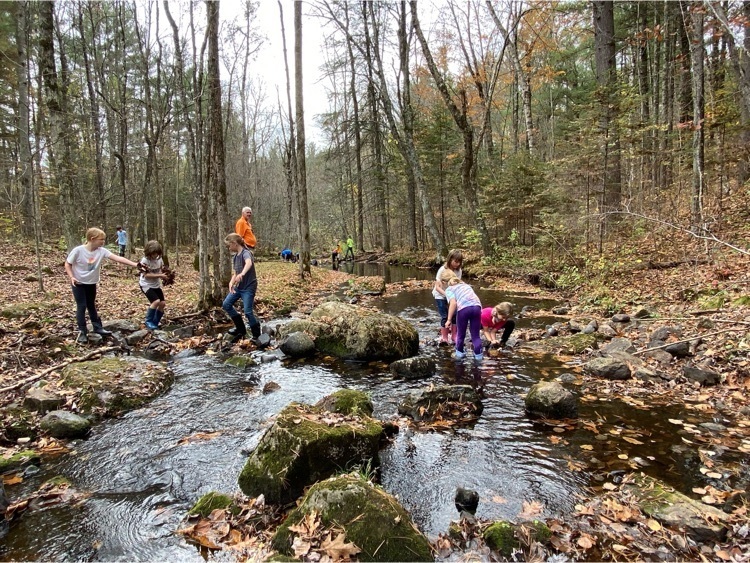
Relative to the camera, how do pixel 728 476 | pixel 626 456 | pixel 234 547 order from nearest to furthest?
1. pixel 234 547
2. pixel 728 476
3. pixel 626 456

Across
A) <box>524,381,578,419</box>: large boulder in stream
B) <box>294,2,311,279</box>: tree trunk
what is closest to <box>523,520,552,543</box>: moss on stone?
<box>524,381,578,419</box>: large boulder in stream

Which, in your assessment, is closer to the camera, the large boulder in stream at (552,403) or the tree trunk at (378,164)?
the large boulder in stream at (552,403)

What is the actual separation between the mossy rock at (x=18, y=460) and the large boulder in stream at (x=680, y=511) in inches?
229

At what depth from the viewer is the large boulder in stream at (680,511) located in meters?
2.95

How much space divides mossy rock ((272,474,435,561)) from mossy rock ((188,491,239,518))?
0.77 metres

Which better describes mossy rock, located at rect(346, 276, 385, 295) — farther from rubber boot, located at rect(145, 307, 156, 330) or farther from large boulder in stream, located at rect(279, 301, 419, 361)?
rubber boot, located at rect(145, 307, 156, 330)

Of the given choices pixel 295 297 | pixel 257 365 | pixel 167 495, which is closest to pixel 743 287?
pixel 257 365

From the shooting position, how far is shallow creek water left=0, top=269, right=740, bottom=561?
3.30 metres

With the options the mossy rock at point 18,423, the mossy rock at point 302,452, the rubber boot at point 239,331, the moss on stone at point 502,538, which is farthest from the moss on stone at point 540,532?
the rubber boot at point 239,331

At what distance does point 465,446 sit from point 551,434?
40.8 inches

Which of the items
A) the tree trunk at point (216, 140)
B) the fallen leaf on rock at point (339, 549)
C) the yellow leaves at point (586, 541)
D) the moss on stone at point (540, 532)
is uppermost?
the tree trunk at point (216, 140)

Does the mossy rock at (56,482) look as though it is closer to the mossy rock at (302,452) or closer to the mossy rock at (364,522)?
the mossy rock at (302,452)

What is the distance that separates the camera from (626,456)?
4.16 metres

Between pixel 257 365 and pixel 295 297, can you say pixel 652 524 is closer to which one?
pixel 257 365
